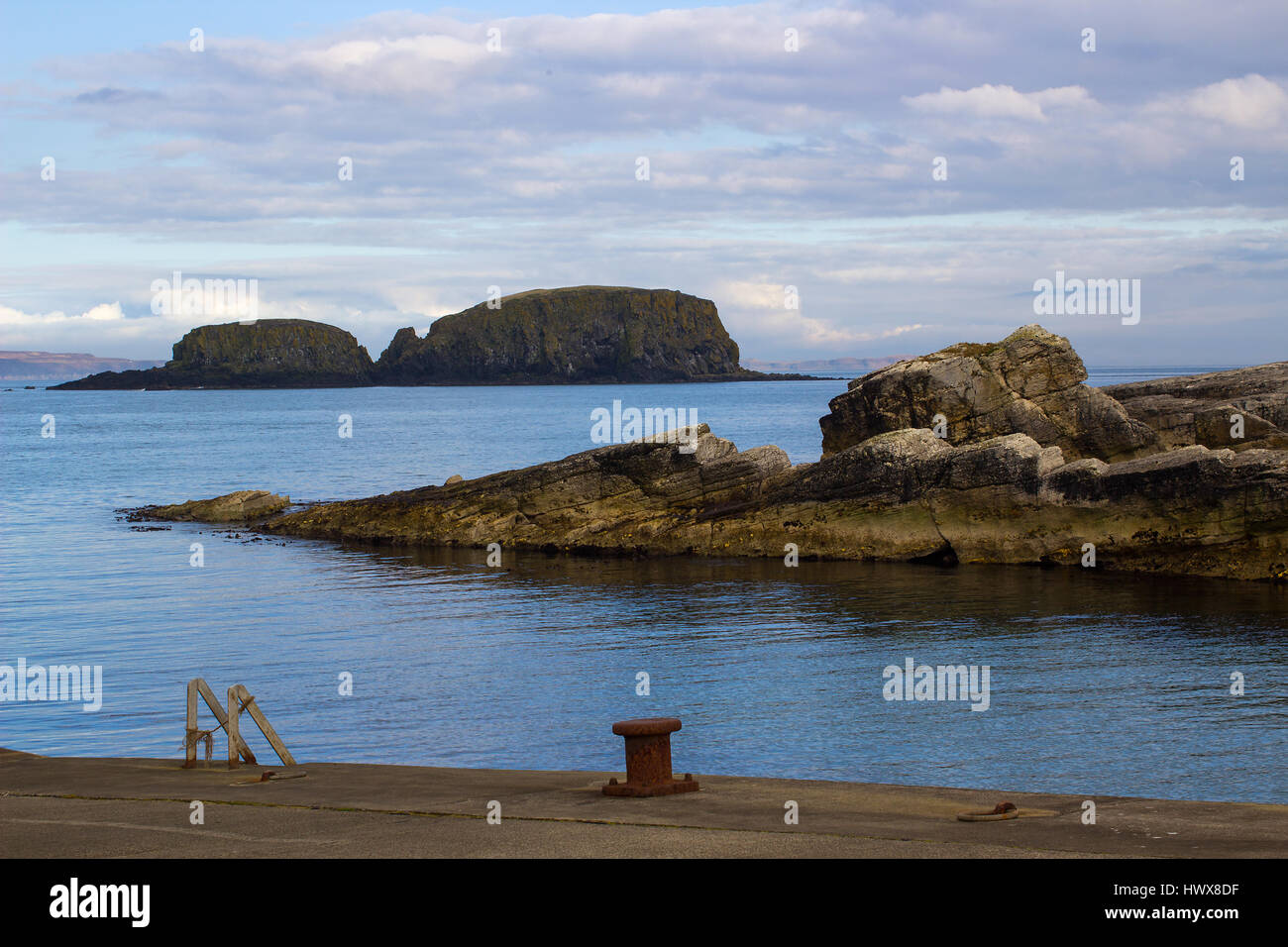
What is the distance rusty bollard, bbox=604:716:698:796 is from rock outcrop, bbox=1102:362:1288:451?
30.0m

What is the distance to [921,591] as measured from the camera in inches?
1193

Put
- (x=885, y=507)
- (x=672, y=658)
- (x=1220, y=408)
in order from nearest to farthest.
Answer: (x=672, y=658)
(x=885, y=507)
(x=1220, y=408)

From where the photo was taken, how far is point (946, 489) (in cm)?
3416

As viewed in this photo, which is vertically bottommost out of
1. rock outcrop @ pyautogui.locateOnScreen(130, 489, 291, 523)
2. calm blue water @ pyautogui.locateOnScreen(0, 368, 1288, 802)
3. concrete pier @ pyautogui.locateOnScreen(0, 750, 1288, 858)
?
calm blue water @ pyautogui.locateOnScreen(0, 368, 1288, 802)

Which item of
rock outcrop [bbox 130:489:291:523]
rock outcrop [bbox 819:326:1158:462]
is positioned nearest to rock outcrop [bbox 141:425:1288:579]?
rock outcrop [bbox 819:326:1158:462]

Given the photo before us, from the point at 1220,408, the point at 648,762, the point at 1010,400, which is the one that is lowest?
the point at 648,762

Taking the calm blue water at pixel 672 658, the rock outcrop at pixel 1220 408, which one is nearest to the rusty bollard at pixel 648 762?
the calm blue water at pixel 672 658

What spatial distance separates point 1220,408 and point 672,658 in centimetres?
2273

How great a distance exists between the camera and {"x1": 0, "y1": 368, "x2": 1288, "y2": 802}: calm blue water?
17625 mm

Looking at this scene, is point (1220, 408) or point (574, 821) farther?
point (1220, 408)

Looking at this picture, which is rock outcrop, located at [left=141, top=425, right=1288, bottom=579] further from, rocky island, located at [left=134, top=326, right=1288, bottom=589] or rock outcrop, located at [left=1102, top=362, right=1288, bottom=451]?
rock outcrop, located at [left=1102, top=362, right=1288, bottom=451]

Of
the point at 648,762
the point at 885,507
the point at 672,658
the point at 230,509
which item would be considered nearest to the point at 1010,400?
the point at 885,507

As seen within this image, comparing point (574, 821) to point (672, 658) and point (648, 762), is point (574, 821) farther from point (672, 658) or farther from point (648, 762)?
point (672, 658)
